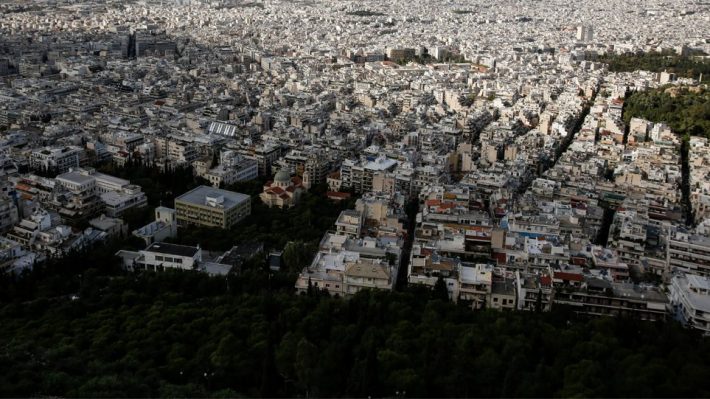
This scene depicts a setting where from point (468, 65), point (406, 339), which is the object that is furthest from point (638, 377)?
point (468, 65)

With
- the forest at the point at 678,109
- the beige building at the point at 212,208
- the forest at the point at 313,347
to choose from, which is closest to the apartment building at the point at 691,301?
the forest at the point at 313,347

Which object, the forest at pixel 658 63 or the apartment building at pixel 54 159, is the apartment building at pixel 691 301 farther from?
the forest at pixel 658 63

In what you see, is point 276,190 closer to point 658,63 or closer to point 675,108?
point 675,108

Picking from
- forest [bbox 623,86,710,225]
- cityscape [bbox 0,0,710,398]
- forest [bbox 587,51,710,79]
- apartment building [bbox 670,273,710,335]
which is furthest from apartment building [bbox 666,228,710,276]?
forest [bbox 587,51,710,79]

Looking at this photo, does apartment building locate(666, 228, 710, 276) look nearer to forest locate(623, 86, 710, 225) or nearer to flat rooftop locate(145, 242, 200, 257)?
forest locate(623, 86, 710, 225)

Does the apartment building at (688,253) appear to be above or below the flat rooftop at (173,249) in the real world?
above

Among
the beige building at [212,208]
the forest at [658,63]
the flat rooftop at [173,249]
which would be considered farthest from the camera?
the forest at [658,63]

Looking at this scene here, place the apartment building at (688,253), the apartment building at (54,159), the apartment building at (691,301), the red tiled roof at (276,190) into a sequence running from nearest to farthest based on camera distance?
the apartment building at (691,301), the apartment building at (688,253), the red tiled roof at (276,190), the apartment building at (54,159)
